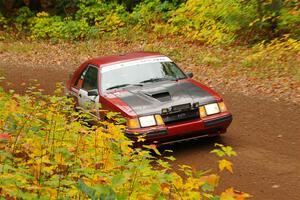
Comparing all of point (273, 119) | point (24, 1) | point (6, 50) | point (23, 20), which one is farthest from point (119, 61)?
point (24, 1)

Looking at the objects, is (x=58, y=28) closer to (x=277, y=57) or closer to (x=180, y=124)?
(x=277, y=57)

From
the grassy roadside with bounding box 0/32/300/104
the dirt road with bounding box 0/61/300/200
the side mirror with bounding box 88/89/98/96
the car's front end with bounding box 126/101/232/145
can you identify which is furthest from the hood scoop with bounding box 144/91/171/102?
the grassy roadside with bounding box 0/32/300/104

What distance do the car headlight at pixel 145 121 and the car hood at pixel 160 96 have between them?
81 millimetres

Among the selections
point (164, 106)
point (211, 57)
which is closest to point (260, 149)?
point (164, 106)

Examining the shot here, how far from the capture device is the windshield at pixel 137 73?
9031 millimetres

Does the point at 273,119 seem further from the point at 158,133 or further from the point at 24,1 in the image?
the point at 24,1

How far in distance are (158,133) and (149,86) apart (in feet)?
3.85

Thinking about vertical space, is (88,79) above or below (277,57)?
below

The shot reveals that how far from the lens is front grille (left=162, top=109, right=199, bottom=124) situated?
7.98 meters

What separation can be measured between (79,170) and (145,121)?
3.85 meters

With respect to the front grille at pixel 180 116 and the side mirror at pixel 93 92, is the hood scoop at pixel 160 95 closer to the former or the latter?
the front grille at pixel 180 116

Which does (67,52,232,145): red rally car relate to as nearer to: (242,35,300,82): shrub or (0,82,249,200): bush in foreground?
(0,82,249,200): bush in foreground

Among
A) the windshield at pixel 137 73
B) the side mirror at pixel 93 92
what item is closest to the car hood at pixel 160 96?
the windshield at pixel 137 73

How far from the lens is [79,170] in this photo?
160 inches
